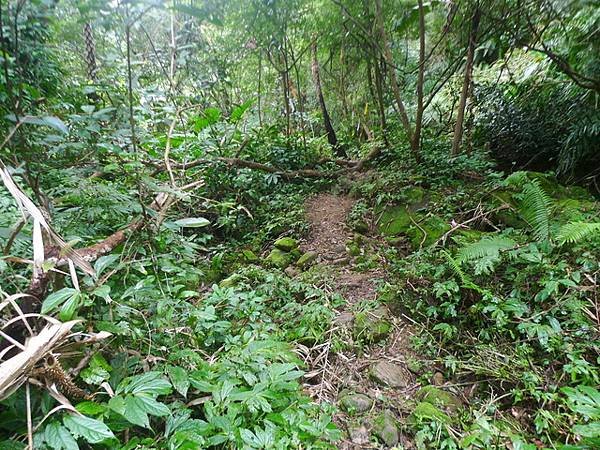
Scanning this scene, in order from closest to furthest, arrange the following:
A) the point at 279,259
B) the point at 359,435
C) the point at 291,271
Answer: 1. the point at 359,435
2. the point at 291,271
3. the point at 279,259

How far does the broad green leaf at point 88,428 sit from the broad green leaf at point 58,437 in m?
0.02

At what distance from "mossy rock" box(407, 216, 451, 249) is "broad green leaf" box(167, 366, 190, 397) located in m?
2.33

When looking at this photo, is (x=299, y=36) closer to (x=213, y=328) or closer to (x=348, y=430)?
(x=213, y=328)

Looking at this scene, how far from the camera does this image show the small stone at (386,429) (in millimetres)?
1629

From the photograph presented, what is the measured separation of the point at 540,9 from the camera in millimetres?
3820

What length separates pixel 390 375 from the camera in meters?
2.03

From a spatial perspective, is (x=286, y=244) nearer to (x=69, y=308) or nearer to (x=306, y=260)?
(x=306, y=260)

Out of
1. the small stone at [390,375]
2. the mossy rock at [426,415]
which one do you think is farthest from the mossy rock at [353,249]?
the mossy rock at [426,415]

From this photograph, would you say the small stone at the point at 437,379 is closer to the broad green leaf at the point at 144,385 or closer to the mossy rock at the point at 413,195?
the broad green leaf at the point at 144,385

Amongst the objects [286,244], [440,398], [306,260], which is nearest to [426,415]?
[440,398]

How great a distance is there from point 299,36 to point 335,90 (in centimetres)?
240

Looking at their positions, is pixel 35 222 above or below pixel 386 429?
above

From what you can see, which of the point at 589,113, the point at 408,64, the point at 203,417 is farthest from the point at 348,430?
the point at 408,64

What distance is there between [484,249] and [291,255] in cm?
174
